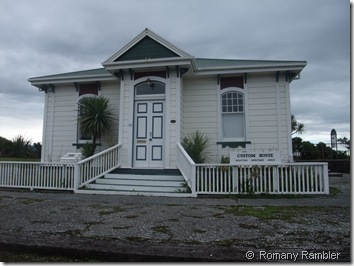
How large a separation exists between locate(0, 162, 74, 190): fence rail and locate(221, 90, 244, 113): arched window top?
5.41 m

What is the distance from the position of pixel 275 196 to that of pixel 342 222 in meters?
2.60

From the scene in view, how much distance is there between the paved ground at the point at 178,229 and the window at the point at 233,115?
3.39 metres

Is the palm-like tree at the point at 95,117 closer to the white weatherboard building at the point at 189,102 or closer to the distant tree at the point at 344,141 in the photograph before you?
the white weatherboard building at the point at 189,102

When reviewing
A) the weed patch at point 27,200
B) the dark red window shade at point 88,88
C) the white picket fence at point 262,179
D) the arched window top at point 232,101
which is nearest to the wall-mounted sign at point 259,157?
the white picket fence at point 262,179

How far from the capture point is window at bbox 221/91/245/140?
913 cm

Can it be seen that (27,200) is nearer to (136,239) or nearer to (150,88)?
(136,239)

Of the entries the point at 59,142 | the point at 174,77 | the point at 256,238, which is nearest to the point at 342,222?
the point at 256,238

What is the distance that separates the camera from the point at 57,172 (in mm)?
7680

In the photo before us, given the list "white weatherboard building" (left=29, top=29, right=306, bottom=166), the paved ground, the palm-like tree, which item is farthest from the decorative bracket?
the paved ground

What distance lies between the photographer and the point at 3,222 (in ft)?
13.6

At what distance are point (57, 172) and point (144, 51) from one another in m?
→ 4.76

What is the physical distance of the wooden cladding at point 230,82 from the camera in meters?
9.25

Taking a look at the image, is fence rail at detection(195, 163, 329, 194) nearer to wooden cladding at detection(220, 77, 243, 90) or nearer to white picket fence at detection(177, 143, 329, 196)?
white picket fence at detection(177, 143, 329, 196)

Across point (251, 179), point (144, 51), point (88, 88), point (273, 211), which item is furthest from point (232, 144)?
point (88, 88)
